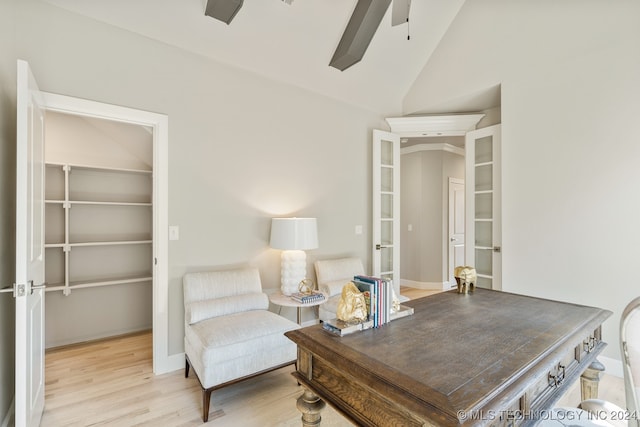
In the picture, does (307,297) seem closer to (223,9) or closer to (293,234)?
(293,234)

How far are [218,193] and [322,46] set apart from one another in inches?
71.1

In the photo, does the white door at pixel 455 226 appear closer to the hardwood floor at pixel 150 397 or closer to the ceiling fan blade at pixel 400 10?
the hardwood floor at pixel 150 397

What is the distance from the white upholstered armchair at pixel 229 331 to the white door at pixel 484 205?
2401mm

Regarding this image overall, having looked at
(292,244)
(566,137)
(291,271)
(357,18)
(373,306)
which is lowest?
(291,271)

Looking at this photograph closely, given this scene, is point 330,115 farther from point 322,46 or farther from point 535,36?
point 535,36

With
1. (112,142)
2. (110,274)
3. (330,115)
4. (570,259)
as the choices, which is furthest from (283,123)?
(570,259)

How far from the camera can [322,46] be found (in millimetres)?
3117

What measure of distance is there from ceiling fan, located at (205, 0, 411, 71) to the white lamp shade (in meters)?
1.65

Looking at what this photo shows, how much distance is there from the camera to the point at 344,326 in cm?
132

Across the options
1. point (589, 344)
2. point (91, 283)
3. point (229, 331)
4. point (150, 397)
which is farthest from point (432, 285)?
point (91, 283)

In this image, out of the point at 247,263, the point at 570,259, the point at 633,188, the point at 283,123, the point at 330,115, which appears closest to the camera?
the point at 633,188

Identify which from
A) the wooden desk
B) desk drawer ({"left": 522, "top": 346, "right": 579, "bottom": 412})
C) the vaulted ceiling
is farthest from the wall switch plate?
desk drawer ({"left": 522, "top": 346, "right": 579, "bottom": 412})

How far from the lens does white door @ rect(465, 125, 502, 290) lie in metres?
3.40

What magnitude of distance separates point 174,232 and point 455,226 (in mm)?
4902
